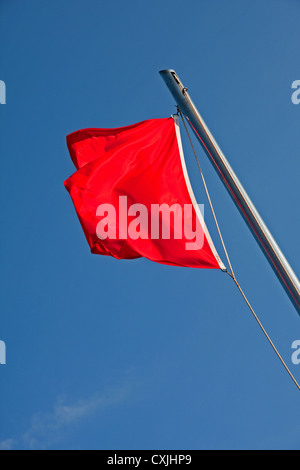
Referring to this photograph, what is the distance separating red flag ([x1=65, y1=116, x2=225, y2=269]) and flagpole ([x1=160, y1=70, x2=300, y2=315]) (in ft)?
5.78

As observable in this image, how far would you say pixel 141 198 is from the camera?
10.8m

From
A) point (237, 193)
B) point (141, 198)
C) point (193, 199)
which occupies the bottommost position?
point (237, 193)

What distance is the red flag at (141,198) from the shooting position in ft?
32.4

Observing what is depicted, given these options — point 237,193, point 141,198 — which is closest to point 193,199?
point 141,198

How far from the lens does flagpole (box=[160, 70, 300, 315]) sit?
267 inches

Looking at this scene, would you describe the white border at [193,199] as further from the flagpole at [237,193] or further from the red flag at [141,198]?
the flagpole at [237,193]

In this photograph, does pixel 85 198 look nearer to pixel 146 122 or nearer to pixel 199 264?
pixel 146 122

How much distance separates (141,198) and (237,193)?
357 centimetres

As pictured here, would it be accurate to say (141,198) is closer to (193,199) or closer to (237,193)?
(193,199)

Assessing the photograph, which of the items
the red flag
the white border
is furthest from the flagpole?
the red flag

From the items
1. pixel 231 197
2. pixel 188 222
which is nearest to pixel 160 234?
pixel 188 222

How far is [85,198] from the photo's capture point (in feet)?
35.8

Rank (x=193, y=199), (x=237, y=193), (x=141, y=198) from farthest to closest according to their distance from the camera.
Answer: (x=141, y=198)
(x=193, y=199)
(x=237, y=193)

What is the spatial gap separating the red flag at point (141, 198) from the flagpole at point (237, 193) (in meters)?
1.76
